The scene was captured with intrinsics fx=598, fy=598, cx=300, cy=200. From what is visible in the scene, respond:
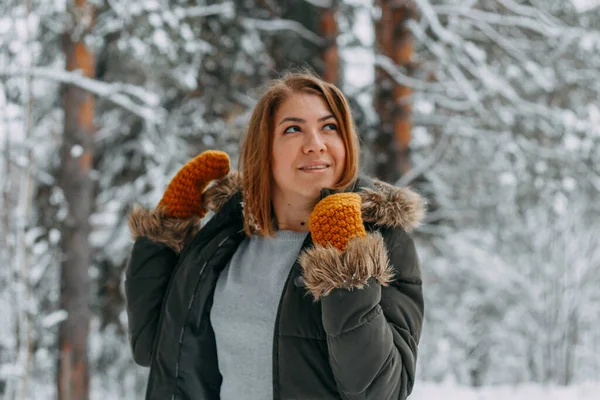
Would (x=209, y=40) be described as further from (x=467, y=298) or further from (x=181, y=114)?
(x=467, y=298)

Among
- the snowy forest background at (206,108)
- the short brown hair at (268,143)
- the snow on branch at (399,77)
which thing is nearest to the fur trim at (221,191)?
the short brown hair at (268,143)

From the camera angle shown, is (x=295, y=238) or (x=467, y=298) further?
(x=467, y=298)

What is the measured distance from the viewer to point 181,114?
512 cm

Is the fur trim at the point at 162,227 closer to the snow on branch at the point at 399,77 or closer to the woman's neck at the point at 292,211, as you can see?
the woman's neck at the point at 292,211

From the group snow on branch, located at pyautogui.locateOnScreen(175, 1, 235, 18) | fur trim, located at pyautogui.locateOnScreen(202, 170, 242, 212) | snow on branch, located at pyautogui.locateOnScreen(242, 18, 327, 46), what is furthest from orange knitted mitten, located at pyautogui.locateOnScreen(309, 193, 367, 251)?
snow on branch, located at pyautogui.locateOnScreen(242, 18, 327, 46)

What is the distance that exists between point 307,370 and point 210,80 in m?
4.07

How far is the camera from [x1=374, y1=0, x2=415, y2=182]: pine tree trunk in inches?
197

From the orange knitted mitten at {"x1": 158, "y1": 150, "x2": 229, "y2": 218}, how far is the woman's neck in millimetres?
277

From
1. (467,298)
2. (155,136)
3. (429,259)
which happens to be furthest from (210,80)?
(467,298)

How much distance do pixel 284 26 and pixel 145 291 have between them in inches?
148

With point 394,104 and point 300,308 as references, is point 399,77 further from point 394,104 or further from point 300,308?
point 300,308

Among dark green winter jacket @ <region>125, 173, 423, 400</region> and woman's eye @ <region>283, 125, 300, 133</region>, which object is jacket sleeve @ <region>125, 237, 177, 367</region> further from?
woman's eye @ <region>283, 125, 300, 133</region>

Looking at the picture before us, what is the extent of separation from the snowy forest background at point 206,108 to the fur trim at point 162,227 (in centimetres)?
168

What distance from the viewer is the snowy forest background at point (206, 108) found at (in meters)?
4.01
